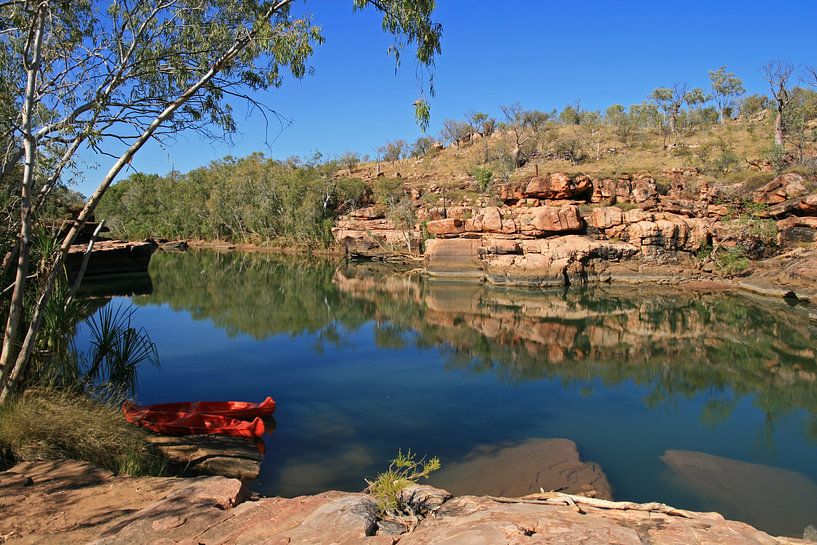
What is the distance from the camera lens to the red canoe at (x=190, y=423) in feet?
Result: 24.9

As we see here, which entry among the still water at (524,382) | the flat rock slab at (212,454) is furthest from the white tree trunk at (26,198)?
the still water at (524,382)

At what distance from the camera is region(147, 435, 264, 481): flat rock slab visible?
6.84 metres

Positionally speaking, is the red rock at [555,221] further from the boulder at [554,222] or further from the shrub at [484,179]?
the shrub at [484,179]

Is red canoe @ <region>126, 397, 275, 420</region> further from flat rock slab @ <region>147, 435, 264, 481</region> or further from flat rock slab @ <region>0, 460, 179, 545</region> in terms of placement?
flat rock slab @ <region>0, 460, 179, 545</region>

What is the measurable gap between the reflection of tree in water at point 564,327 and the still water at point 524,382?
9 cm

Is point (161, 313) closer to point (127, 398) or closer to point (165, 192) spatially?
point (127, 398)

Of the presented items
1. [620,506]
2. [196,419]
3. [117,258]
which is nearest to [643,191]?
[117,258]

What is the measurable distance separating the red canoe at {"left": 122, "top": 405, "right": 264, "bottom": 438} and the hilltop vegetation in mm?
29081

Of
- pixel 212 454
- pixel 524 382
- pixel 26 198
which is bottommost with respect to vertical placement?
pixel 524 382

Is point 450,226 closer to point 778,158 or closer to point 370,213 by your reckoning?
point 370,213

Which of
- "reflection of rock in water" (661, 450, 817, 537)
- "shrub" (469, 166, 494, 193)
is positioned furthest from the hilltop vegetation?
"reflection of rock in water" (661, 450, 817, 537)

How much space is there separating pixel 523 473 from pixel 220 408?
4716 mm

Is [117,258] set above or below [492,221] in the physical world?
below

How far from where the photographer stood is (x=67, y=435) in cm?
569
